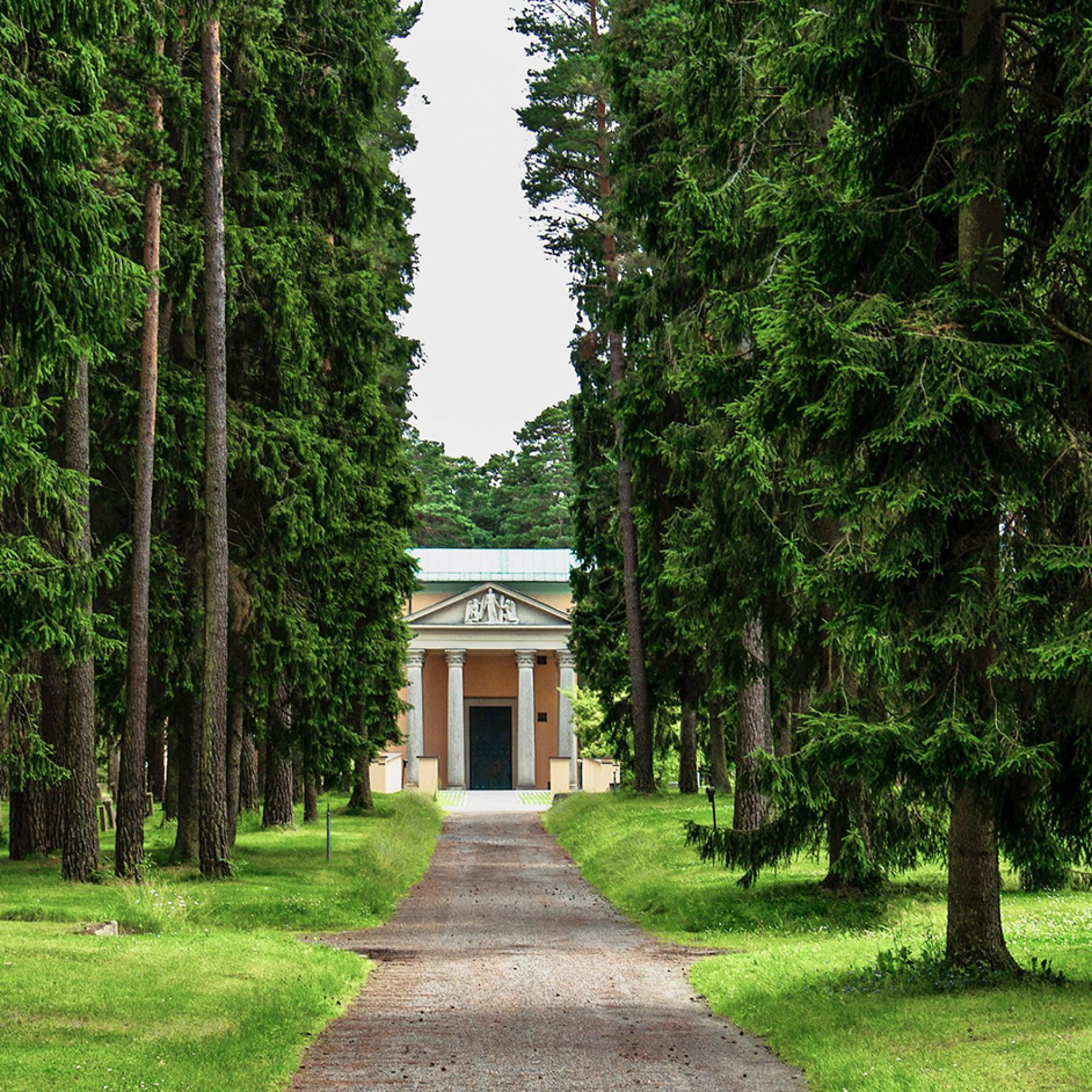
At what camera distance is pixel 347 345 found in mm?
22000

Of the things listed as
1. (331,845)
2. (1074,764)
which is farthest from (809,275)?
(331,845)

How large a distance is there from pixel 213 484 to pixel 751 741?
756 cm

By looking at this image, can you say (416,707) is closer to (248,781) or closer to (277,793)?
(248,781)

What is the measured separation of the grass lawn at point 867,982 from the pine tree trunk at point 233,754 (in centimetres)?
537

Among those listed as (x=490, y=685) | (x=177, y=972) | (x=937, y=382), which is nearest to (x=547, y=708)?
(x=490, y=685)

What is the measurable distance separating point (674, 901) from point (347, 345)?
992 centimetres

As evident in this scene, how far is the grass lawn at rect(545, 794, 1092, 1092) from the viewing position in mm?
7312

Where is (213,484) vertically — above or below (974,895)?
above

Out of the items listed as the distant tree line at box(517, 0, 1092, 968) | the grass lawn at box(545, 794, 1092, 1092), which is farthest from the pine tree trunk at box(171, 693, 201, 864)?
the distant tree line at box(517, 0, 1092, 968)

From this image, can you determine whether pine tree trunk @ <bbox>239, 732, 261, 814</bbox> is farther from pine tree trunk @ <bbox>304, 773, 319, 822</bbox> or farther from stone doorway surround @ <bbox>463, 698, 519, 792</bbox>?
stone doorway surround @ <bbox>463, 698, 519, 792</bbox>

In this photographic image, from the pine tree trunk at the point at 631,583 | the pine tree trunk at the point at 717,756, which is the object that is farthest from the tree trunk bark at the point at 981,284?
the pine tree trunk at the point at 717,756

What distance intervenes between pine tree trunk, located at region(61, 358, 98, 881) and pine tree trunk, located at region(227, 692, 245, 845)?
9.93ft

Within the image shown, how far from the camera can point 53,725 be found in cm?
1975

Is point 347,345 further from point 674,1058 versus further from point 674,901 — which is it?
point 674,1058
